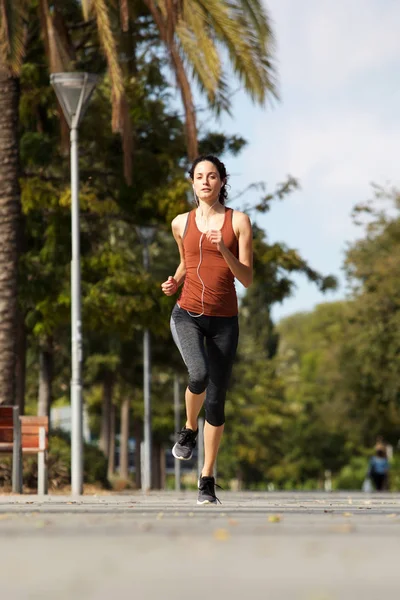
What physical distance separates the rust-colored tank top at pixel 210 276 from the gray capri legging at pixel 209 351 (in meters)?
0.07

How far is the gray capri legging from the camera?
9844 mm

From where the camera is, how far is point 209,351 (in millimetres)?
10070

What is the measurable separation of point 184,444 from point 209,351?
0.69 meters

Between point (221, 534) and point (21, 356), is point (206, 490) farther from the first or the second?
point (21, 356)

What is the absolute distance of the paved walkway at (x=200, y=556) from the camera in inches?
177

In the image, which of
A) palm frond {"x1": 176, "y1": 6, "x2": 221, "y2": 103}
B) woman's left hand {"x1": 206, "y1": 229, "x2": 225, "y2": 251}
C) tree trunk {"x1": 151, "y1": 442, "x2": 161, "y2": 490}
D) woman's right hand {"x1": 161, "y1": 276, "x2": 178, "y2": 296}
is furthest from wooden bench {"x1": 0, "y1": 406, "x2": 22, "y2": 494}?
tree trunk {"x1": 151, "y1": 442, "x2": 161, "y2": 490}

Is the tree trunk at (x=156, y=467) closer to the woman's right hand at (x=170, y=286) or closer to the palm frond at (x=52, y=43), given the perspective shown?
the palm frond at (x=52, y=43)

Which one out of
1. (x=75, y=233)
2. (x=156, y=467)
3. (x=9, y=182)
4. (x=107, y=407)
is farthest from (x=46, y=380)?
(x=156, y=467)

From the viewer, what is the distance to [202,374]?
32.2 ft

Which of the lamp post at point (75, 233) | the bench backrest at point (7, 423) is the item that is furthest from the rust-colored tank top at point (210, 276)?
the bench backrest at point (7, 423)

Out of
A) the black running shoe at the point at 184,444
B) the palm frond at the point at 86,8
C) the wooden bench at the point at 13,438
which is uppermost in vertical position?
the palm frond at the point at 86,8

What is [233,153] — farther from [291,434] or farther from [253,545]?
[291,434]

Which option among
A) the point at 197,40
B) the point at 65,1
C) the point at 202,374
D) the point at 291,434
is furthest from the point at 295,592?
the point at 291,434

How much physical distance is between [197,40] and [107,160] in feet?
17.5
